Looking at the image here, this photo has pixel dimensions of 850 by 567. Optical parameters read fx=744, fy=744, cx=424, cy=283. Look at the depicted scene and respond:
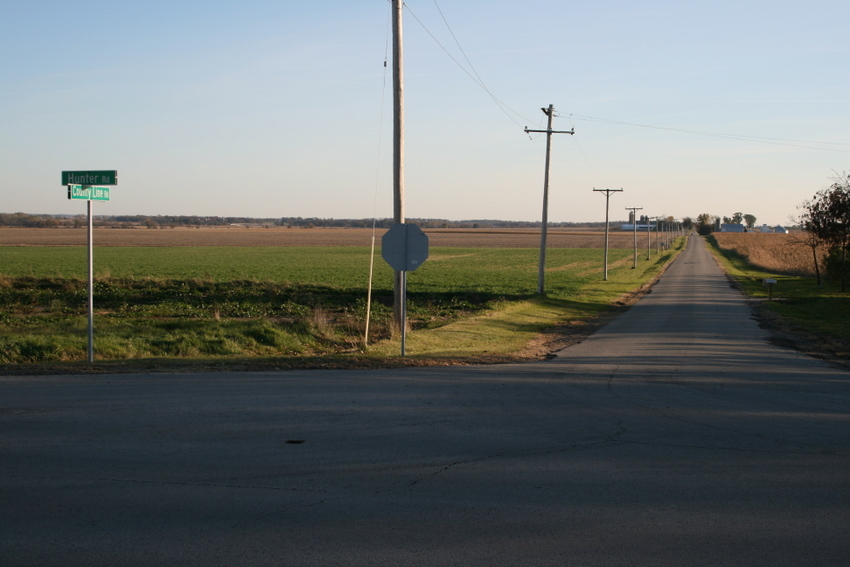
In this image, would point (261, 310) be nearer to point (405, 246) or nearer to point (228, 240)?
point (405, 246)

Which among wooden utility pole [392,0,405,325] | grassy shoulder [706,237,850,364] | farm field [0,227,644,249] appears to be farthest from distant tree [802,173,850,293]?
farm field [0,227,644,249]

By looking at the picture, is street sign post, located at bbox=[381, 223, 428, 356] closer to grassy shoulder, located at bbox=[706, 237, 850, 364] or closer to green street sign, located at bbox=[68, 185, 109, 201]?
green street sign, located at bbox=[68, 185, 109, 201]

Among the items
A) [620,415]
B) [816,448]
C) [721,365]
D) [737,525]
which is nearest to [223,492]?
Result: [737,525]

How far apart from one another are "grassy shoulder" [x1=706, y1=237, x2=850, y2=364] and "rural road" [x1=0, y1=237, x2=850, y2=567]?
908 centimetres

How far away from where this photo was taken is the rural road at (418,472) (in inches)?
193

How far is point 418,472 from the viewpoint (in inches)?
256

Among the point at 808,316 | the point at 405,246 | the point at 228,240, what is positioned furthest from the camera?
the point at 228,240

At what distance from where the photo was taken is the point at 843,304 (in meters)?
29.4

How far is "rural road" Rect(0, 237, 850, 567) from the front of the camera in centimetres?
489

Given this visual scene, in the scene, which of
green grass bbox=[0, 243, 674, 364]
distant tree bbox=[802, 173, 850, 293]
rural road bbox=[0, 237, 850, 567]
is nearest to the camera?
rural road bbox=[0, 237, 850, 567]

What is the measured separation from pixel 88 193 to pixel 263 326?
7.36 meters

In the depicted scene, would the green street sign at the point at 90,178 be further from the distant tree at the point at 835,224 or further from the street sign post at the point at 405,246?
the distant tree at the point at 835,224

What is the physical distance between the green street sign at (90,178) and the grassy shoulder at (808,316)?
14873 mm

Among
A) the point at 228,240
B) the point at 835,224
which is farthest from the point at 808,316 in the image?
the point at 228,240
